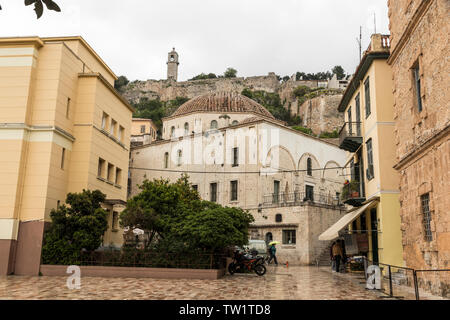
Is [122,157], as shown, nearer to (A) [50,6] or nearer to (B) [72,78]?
(B) [72,78]

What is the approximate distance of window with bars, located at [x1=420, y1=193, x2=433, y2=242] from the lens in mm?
11469

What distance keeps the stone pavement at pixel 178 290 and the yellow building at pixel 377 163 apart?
2.48 metres

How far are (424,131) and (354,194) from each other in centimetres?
715

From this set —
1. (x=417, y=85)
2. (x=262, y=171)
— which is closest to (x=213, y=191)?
(x=262, y=171)

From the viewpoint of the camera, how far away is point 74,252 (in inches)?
626

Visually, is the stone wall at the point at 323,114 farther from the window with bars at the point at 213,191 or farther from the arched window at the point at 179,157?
the window with bars at the point at 213,191

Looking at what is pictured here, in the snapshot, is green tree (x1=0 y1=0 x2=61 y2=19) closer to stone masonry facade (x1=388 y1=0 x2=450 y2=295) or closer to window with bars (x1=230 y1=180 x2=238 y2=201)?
stone masonry facade (x1=388 y1=0 x2=450 y2=295)

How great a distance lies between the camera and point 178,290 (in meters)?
11.8

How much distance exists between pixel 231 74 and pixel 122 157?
77.8 meters

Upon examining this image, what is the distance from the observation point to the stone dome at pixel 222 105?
1658 inches

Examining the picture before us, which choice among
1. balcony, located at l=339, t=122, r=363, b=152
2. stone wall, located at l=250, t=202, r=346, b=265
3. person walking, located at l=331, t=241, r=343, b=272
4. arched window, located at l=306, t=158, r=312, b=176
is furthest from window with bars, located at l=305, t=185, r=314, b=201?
balcony, located at l=339, t=122, r=363, b=152

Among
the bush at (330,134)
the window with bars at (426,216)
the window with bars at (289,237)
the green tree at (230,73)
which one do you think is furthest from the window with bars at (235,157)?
the green tree at (230,73)

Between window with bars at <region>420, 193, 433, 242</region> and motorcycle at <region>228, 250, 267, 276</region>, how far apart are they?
713 centimetres

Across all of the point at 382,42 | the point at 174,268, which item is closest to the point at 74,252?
the point at 174,268
